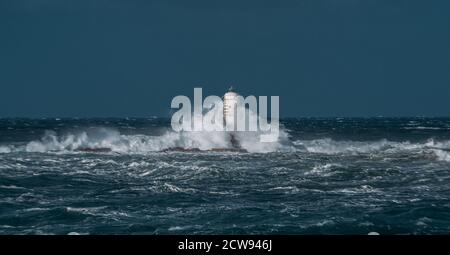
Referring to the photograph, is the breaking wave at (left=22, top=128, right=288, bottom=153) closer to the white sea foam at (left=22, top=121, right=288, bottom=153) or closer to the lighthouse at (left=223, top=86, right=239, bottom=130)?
the white sea foam at (left=22, top=121, right=288, bottom=153)

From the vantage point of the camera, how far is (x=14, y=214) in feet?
72.7

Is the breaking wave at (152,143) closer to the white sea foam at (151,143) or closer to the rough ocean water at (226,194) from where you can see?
the white sea foam at (151,143)

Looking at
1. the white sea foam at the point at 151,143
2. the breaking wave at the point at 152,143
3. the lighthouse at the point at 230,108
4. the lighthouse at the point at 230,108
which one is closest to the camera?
the breaking wave at the point at 152,143

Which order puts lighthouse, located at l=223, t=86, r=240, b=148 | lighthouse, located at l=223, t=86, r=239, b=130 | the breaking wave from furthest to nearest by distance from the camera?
1. lighthouse, located at l=223, t=86, r=239, b=130
2. lighthouse, located at l=223, t=86, r=240, b=148
3. the breaking wave

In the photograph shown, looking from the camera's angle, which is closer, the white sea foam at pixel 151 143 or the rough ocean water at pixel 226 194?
the rough ocean water at pixel 226 194

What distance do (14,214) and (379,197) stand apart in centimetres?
1365

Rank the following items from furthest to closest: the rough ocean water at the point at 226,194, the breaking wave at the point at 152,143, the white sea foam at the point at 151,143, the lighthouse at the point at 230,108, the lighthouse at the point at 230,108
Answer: the lighthouse at the point at 230,108, the lighthouse at the point at 230,108, the white sea foam at the point at 151,143, the breaking wave at the point at 152,143, the rough ocean water at the point at 226,194

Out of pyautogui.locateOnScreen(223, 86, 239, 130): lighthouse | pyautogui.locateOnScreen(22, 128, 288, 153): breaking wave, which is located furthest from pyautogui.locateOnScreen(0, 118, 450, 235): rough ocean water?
pyautogui.locateOnScreen(223, 86, 239, 130): lighthouse

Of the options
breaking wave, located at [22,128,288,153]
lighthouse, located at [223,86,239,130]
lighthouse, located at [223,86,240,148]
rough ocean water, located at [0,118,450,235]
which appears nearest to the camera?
rough ocean water, located at [0,118,450,235]

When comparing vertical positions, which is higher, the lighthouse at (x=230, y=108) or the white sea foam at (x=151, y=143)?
the lighthouse at (x=230, y=108)

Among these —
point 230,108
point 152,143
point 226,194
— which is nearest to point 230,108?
point 230,108

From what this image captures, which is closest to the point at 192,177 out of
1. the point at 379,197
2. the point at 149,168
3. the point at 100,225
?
the point at 149,168

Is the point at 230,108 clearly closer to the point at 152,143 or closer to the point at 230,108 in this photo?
the point at 230,108

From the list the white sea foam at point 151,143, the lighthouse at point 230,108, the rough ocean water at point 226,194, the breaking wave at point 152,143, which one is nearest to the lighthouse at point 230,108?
the lighthouse at point 230,108
